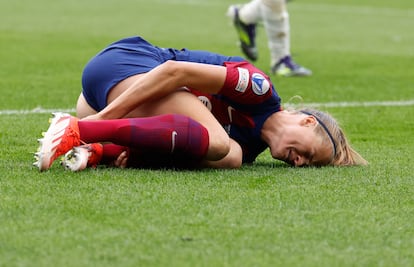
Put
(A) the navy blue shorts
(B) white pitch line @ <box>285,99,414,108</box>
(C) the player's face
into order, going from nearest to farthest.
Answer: (C) the player's face, (A) the navy blue shorts, (B) white pitch line @ <box>285,99,414,108</box>

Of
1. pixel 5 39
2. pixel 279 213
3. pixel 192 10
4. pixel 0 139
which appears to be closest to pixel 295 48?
pixel 5 39

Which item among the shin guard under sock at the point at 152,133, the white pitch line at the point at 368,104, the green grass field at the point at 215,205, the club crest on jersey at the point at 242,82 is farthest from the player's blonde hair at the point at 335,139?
the white pitch line at the point at 368,104

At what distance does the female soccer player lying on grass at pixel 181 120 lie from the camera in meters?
4.31

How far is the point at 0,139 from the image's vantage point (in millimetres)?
5363

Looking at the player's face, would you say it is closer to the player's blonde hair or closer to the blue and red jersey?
the player's blonde hair

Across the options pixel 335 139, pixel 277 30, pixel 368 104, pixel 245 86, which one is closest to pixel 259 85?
pixel 245 86

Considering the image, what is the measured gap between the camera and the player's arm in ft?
14.6

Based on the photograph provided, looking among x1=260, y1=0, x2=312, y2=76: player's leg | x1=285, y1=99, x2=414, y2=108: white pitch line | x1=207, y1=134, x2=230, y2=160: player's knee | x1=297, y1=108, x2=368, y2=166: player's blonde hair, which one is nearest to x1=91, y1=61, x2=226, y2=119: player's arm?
x1=207, y1=134, x2=230, y2=160: player's knee

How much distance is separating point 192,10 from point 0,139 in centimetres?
1152

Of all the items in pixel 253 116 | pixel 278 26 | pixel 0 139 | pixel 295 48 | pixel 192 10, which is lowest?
pixel 192 10

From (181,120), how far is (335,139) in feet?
2.72

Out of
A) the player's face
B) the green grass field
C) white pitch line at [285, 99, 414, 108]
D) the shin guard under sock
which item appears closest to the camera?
the green grass field

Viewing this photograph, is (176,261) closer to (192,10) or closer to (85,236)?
(85,236)

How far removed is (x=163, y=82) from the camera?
4.46m
